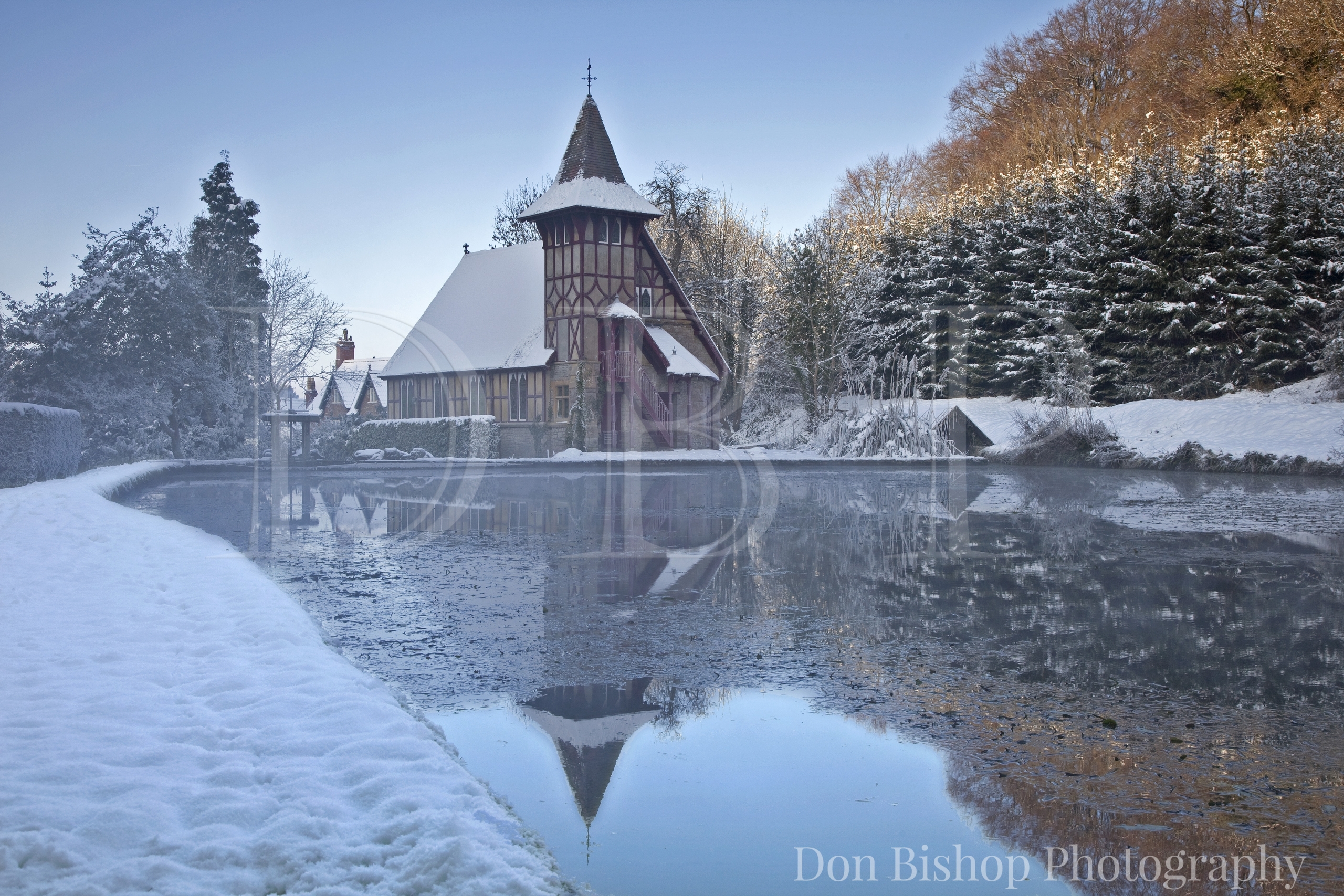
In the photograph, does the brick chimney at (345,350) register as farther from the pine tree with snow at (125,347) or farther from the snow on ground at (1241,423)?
the snow on ground at (1241,423)

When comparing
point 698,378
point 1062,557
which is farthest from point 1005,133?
point 1062,557

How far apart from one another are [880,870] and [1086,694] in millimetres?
2168

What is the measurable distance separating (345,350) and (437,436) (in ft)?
127

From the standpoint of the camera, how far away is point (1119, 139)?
36.3 meters

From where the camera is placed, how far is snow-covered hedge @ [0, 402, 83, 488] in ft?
58.1

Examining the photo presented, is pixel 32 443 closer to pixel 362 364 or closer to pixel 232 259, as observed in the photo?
pixel 232 259

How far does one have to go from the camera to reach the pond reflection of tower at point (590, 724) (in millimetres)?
3768

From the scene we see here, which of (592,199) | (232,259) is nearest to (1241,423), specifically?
(592,199)

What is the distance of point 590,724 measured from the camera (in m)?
4.43

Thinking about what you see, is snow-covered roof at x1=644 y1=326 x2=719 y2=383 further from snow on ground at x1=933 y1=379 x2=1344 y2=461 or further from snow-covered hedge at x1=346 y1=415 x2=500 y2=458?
snow on ground at x1=933 y1=379 x2=1344 y2=461

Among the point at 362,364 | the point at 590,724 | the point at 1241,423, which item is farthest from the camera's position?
the point at 362,364

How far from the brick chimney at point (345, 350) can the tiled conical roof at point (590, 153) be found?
36.2m

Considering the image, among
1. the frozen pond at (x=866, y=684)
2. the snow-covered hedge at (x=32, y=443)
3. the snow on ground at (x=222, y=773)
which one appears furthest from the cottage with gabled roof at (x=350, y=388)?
the snow on ground at (x=222, y=773)

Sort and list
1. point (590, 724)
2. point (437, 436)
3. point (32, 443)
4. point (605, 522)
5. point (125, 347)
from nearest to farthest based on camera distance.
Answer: point (590, 724)
point (605, 522)
point (32, 443)
point (125, 347)
point (437, 436)
